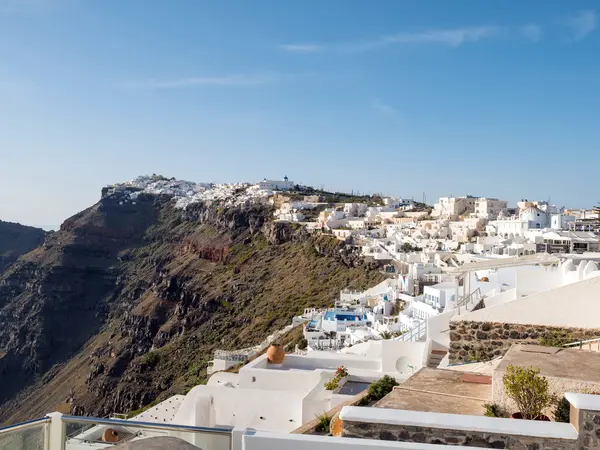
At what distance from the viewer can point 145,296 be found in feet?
239

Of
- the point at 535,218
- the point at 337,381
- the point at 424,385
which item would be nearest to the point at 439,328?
the point at 337,381

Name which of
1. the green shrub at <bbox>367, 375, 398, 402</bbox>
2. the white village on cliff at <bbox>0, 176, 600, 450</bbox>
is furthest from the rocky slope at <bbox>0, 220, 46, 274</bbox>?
the green shrub at <bbox>367, 375, 398, 402</bbox>

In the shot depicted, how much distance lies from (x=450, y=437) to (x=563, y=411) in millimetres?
856

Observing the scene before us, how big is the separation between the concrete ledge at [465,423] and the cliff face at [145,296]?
26856 mm

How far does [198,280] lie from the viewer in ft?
213

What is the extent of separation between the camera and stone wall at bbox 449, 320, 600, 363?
707 centimetres

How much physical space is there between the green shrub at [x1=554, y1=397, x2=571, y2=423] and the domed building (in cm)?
4842

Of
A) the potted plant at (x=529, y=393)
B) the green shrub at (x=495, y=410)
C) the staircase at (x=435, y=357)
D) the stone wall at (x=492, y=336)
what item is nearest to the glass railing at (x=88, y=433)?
the green shrub at (x=495, y=410)

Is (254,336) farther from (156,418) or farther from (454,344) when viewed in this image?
(454,344)

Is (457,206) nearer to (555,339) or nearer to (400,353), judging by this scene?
(400,353)

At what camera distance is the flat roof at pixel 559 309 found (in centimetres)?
715

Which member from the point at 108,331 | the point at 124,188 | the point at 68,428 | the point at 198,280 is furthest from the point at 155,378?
the point at 124,188

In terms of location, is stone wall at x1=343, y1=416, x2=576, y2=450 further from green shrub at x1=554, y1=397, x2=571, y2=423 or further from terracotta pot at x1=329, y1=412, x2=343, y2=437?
terracotta pot at x1=329, y1=412, x2=343, y2=437

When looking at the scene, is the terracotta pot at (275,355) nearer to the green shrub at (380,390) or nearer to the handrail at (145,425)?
the green shrub at (380,390)
